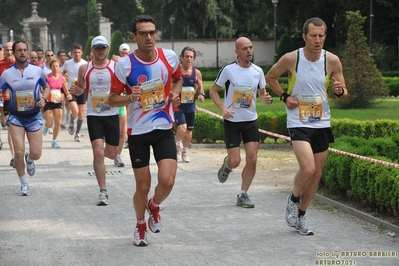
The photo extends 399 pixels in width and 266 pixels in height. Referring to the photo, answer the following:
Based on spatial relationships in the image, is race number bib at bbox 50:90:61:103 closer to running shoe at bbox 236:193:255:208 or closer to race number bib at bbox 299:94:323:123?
running shoe at bbox 236:193:255:208

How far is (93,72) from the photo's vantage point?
Answer: 12.0 m

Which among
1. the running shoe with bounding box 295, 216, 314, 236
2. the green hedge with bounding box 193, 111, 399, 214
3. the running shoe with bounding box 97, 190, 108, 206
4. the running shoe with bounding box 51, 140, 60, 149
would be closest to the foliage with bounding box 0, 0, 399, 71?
the running shoe with bounding box 51, 140, 60, 149

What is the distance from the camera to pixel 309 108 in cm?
877

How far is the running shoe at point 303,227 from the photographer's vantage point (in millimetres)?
8742

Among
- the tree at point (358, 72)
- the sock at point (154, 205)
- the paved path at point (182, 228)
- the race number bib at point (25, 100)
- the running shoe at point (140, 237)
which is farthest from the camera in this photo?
the tree at point (358, 72)

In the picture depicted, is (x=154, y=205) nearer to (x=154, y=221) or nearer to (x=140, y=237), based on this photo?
(x=154, y=221)

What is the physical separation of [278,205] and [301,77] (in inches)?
96.8

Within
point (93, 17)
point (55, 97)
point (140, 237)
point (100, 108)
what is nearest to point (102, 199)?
point (100, 108)

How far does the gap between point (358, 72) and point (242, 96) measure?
14.1m

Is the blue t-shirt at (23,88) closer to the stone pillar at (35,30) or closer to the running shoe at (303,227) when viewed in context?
the running shoe at (303,227)

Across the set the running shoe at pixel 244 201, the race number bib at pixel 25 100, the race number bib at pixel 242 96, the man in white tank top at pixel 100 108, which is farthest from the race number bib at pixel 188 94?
the running shoe at pixel 244 201

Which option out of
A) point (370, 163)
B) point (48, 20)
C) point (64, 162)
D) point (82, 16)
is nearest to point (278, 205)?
point (370, 163)

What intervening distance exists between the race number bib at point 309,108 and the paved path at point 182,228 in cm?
111

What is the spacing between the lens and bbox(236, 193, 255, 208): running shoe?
34.9 ft
